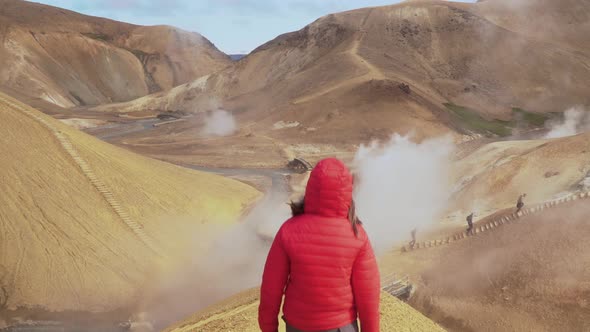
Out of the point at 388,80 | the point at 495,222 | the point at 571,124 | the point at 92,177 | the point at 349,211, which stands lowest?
the point at 495,222

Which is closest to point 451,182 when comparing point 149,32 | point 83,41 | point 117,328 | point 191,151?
point 117,328

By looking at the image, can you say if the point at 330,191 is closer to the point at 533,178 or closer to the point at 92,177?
the point at 92,177

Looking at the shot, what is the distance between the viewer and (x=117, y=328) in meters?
13.0

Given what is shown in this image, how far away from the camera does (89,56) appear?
274ft

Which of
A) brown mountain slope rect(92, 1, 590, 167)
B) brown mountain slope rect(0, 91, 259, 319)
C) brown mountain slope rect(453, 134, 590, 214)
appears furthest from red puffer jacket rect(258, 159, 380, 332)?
brown mountain slope rect(92, 1, 590, 167)

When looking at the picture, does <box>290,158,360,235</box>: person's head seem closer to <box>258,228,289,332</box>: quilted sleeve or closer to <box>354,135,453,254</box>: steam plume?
<box>258,228,289,332</box>: quilted sleeve

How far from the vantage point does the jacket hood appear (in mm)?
3252

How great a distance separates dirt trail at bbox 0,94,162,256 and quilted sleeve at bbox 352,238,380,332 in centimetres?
1308

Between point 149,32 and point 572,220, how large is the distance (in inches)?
4126

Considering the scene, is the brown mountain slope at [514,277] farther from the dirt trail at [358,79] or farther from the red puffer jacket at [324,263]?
the dirt trail at [358,79]

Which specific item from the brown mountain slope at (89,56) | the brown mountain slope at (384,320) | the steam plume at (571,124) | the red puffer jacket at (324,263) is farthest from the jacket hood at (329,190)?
the brown mountain slope at (89,56)

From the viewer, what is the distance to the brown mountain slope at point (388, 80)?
44938 millimetres

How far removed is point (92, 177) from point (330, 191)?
14386mm

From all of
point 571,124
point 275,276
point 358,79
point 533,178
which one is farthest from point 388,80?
point 275,276
